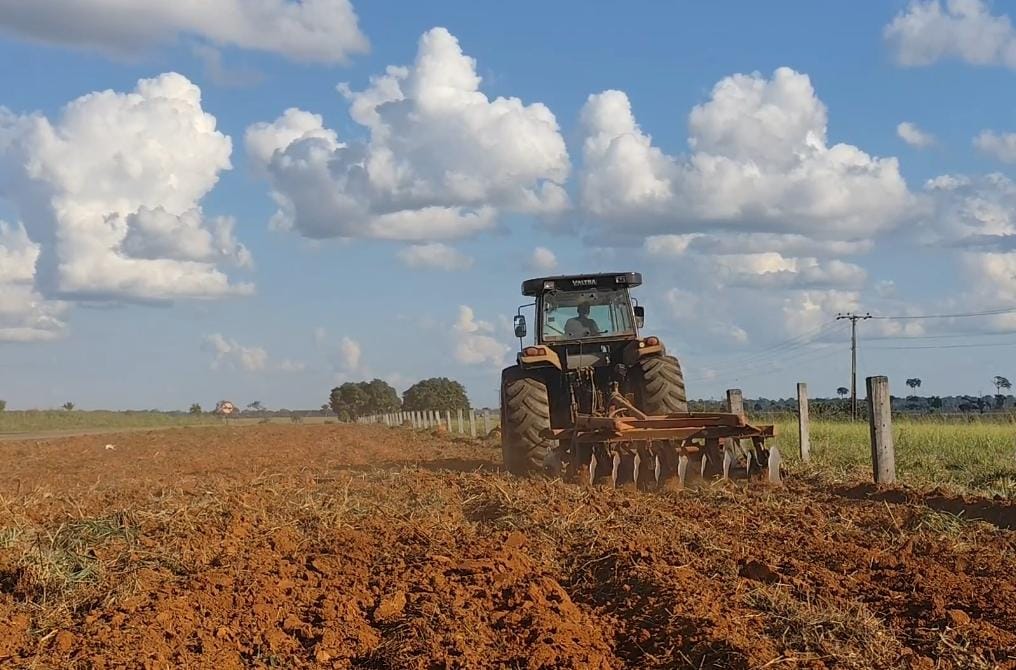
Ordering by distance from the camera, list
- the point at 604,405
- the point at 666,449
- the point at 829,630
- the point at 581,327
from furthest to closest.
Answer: the point at 581,327 < the point at 604,405 < the point at 666,449 < the point at 829,630

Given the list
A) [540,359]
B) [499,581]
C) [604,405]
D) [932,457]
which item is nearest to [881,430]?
[604,405]

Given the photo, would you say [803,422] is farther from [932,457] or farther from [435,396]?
[435,396]

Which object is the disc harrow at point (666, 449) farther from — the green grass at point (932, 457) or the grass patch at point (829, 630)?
the grass patch at point (829, 630)

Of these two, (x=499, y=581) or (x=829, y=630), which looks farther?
(x=499, y=581)

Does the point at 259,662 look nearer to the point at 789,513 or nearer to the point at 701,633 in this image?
the point at 701,633

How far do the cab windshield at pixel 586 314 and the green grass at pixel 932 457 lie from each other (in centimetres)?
282

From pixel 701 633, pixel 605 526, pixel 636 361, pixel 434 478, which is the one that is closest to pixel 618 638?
pixel 701 633

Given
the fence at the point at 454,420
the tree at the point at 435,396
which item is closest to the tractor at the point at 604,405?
the fence at the point at 454,420

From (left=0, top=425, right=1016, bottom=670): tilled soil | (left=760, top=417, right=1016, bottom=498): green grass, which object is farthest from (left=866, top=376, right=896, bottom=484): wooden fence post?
(left=0, top=425, right=1016, bottom=670): tilled soil

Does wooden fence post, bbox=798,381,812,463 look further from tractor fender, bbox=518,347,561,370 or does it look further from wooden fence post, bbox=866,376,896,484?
tractor fender, bbox=518,347,561,370

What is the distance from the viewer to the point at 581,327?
1294 cm

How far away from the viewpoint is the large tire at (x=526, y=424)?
11664 millimetres

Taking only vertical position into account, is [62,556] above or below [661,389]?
below

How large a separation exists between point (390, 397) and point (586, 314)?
74.5 meters
